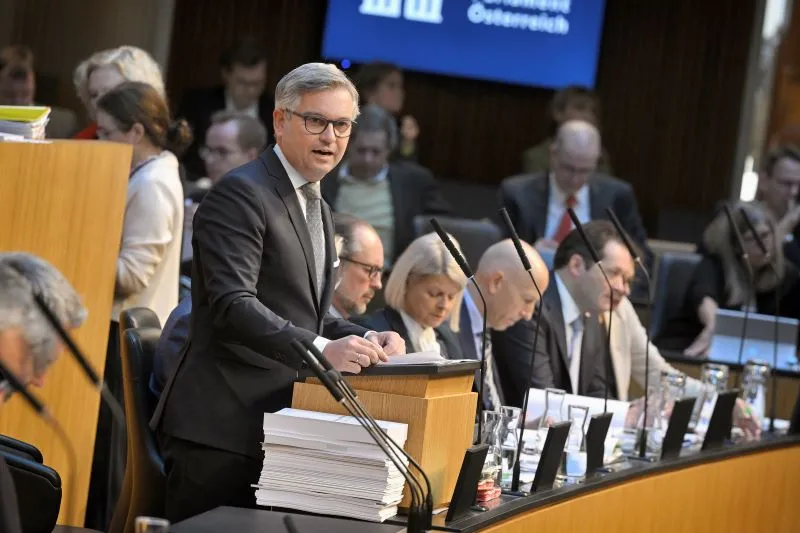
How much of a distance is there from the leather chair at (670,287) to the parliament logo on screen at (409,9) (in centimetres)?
293

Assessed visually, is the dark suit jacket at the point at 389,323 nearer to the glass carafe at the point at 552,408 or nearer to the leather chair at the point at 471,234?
the glass carafe at the point at 552,408

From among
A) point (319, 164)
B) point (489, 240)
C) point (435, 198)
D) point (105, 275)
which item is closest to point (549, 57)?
point (435, 198)

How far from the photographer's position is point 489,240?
6.64 meters

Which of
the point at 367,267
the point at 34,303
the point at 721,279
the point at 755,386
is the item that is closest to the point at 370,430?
the point at 34,303

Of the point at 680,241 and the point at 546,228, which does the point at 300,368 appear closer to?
the point at 546,228

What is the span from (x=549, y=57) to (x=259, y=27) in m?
1.78

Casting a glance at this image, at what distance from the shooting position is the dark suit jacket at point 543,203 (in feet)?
22.8

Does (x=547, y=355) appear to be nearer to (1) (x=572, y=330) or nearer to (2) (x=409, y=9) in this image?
(1) (x=572, y=330)

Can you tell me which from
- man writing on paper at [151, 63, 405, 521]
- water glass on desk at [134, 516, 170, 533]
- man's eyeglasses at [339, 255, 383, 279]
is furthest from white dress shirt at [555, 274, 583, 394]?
water glass on desk at [134, 516, 170, 533]

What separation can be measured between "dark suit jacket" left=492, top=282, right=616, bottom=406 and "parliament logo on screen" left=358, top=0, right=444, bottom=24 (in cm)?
432

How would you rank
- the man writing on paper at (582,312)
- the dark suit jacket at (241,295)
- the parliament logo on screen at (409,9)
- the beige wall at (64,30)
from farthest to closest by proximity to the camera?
the parliament logo on screen at (409,9), the beige wall at (64,30), the man writing on paper at (582,312), the dark suit jacket at (241,295)

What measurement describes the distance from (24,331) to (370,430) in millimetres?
616

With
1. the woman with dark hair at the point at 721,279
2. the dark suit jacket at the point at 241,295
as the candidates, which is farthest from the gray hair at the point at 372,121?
the dark suit jacket at the point at 241,295

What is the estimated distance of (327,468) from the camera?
2.83 meters
